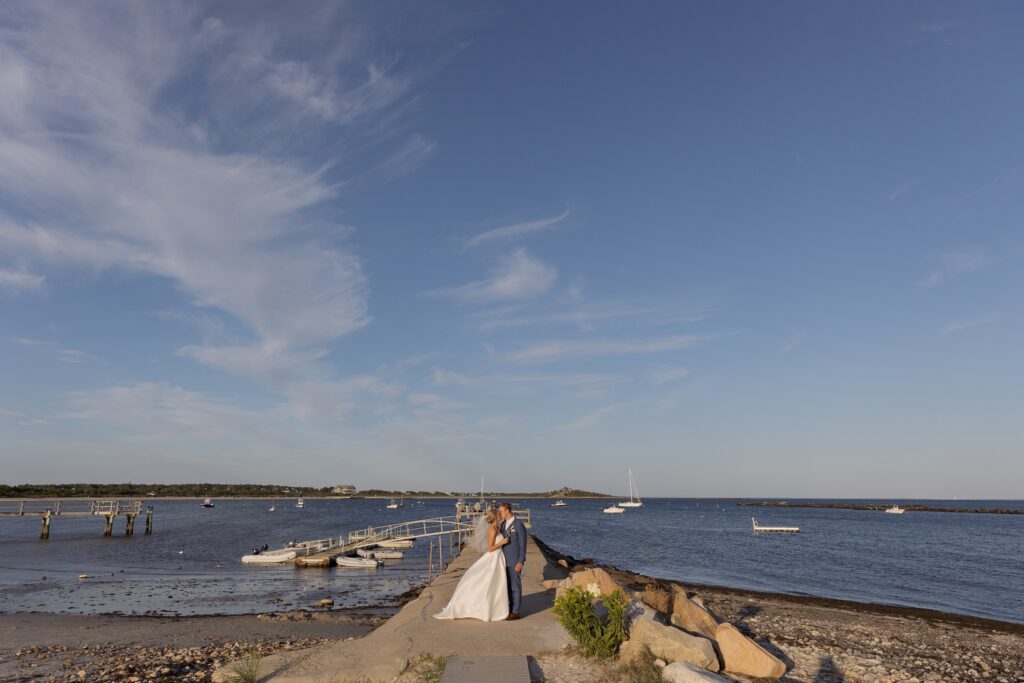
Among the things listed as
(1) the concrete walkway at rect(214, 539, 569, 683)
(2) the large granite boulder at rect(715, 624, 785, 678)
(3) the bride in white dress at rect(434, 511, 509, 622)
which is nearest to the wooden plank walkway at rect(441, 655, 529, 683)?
(1) the concrete walkway at rect(214, 539, 569, 683)

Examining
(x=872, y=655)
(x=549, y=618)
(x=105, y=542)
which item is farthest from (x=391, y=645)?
(x=105, y=542)

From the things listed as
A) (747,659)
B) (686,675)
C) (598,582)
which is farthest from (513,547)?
(747,659)

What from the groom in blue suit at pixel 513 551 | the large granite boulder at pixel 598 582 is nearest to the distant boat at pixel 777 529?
the large granite boulder at pixel 598 582

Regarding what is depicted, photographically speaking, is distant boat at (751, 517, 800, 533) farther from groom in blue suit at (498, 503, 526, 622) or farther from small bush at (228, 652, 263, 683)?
small bush at (228, 652, 263, 683)

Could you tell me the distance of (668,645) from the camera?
1031 cm

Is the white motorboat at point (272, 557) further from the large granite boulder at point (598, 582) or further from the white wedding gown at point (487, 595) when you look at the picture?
the white wedding gown at point (487, 595)

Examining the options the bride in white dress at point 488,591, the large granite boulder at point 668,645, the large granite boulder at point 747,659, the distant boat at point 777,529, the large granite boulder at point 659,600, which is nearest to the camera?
the large granite boulder at point 668,645

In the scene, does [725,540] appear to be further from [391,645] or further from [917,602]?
[391,645]

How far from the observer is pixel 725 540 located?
215 feet

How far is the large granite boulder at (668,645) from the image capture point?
10.3 metres

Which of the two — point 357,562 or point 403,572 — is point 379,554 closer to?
point 357,562

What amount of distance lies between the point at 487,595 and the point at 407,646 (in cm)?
223

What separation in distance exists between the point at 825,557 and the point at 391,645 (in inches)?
1784

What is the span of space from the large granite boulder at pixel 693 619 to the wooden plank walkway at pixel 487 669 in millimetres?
5727
